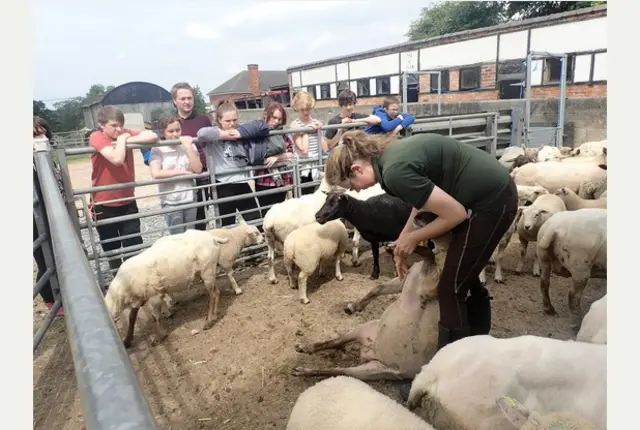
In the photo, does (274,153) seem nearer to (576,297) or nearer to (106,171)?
(106,171)

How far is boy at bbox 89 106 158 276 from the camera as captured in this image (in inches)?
175

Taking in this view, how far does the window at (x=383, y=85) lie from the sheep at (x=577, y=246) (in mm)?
21348

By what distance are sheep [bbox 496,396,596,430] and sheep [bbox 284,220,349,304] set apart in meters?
3.19

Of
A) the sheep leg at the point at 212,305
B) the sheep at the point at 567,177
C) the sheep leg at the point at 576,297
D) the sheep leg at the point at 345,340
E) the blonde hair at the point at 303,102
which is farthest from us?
the sheep at the point at 567,177

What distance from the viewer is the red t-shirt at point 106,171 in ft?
14.8

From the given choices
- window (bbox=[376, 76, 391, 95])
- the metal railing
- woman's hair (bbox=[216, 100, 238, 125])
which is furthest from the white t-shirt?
window (bbox=[376, 76, 391, 95])

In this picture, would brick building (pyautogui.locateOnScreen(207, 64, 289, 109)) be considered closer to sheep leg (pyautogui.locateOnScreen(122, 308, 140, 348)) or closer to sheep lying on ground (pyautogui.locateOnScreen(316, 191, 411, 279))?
sheep lying on ground (pyautogui.locateOnScreen(316, 191, 411, 279))

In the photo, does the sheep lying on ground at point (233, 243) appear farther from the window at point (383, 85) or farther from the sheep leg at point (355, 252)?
the window at point (383, 85)

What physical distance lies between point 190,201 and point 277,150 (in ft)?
4.52

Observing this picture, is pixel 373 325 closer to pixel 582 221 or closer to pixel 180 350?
pixel 180 350

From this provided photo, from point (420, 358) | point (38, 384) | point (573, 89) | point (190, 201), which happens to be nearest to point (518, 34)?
point (573, 89)

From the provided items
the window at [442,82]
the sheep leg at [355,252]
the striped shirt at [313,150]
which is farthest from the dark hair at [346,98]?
the window at [442,82]

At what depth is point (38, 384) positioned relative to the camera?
3.49 metres

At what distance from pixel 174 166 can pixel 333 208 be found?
1.96 meters
